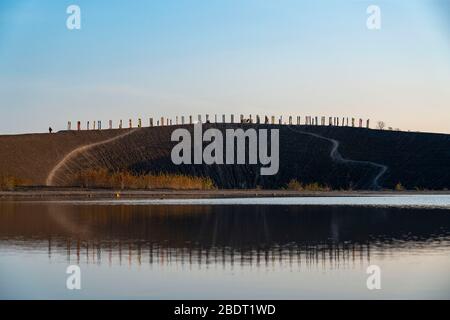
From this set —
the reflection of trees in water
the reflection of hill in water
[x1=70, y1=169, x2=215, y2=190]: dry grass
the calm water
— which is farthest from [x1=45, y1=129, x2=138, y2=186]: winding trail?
the reflection of trees in water

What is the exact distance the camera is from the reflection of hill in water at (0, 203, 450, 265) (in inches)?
925

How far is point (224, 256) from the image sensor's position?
2312 centimetres

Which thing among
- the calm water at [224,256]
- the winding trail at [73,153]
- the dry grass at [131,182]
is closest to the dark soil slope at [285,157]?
the winding trail at [73,153]

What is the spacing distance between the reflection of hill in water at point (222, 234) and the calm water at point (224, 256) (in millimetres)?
34

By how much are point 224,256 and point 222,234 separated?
6.08m

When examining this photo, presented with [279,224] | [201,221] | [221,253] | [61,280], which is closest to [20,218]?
[201,221]

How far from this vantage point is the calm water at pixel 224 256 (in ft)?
58.6

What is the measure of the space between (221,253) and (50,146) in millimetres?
86480

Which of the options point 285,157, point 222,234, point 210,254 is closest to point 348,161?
point 285,157

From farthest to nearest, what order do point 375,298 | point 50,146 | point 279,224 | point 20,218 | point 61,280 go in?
1. point 50,146
2. point 20,218
3. point 279,224
4. point 61,280
5. point 375,298

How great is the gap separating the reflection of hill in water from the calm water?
0.03m

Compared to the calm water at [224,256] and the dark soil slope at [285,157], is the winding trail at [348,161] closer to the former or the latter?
the dark soil slope at [285,157]
